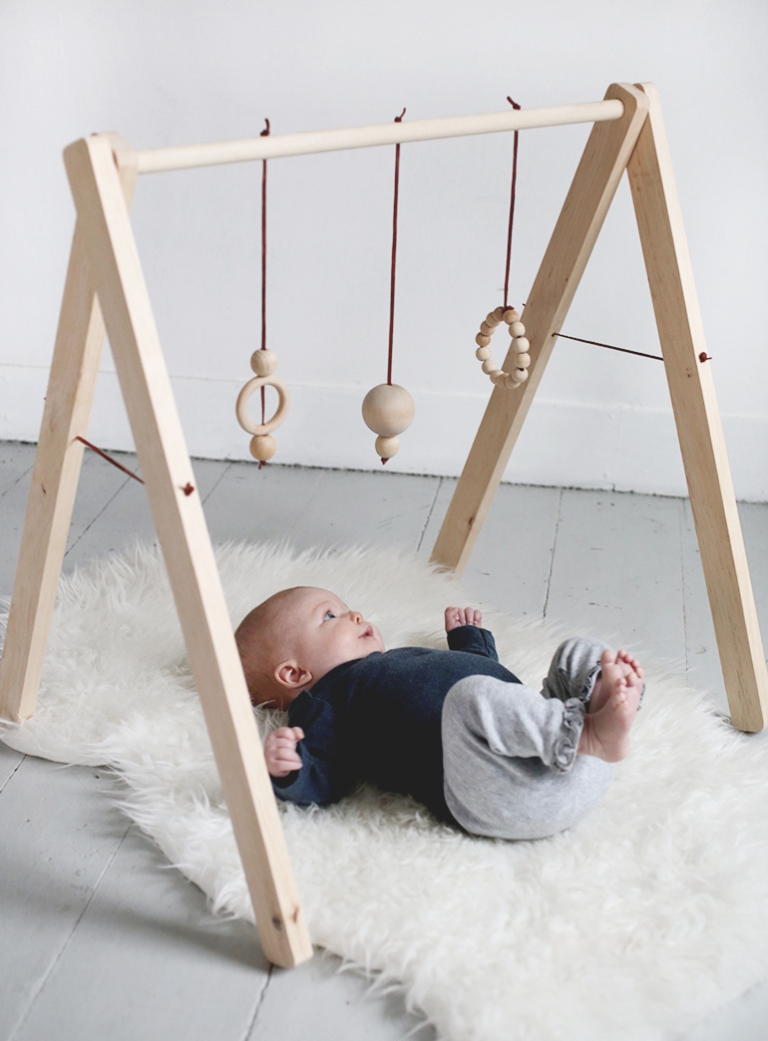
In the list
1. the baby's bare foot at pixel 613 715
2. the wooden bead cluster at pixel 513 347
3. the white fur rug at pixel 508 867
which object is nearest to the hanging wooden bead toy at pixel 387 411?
the wooden bead cluster at pixel 513 347

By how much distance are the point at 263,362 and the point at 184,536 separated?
36 cm

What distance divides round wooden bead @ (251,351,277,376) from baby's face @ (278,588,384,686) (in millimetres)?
280

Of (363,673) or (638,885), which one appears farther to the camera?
(363,673)

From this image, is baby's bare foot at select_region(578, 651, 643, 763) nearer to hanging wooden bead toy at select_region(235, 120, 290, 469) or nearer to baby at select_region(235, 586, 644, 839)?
baby at select_region(235, 586, 644, 839)

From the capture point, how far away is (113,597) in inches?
58.1

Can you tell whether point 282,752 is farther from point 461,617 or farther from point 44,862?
point 461,617

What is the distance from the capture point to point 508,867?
1.01 m

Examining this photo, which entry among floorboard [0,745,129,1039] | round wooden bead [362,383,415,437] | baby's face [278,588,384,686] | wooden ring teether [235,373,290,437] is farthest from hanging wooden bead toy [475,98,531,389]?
floorboard [0,745,129,1039]

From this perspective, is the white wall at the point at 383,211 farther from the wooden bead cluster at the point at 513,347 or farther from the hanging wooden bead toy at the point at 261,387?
the hanging wooden bead toy at the point at 261,387

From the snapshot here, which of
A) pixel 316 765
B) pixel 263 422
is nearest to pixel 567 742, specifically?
pixel 316 765

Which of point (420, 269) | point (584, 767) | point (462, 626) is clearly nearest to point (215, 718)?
point (584, 767)

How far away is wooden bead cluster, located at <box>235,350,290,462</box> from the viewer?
44.9 inches

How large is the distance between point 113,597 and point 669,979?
932mm

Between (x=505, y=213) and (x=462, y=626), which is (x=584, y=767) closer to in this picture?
(x=462, y=626)
